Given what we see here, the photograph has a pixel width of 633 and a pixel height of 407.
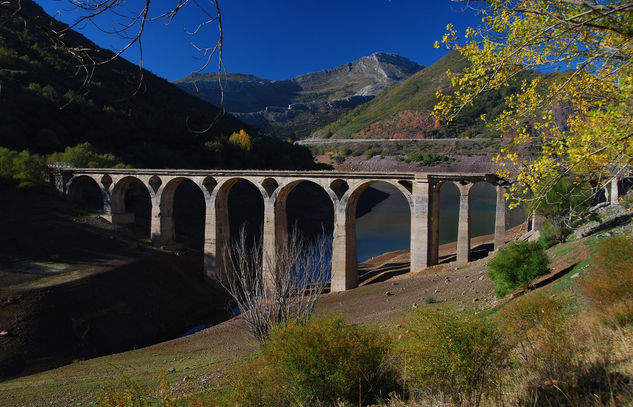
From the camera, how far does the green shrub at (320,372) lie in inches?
211

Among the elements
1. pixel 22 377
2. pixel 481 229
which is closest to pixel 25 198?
pixel 22 377

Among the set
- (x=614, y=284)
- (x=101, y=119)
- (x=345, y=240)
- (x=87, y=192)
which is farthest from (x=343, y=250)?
(x=101, y=119)

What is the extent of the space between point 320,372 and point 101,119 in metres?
51.1

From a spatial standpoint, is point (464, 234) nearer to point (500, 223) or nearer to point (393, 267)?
point (500, 223)

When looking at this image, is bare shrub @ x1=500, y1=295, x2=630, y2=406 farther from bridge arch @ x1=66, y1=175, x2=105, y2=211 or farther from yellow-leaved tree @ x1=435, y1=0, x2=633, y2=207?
bridge arch @ x1=66, y1=175, x2=105, y2=211

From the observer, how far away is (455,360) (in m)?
4.88

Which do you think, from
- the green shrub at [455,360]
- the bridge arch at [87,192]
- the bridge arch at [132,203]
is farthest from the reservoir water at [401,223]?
the green shrub at [455,360]

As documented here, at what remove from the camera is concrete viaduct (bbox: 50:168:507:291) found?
1959cm

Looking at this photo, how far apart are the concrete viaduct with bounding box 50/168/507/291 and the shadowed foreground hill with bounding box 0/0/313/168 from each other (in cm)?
1642

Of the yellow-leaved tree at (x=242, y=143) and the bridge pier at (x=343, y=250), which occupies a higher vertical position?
the yellow-leaved tree at (x=242, y=143)

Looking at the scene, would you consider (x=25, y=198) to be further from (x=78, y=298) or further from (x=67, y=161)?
(x=78, y=298)

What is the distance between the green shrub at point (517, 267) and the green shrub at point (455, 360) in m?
→ 8.20

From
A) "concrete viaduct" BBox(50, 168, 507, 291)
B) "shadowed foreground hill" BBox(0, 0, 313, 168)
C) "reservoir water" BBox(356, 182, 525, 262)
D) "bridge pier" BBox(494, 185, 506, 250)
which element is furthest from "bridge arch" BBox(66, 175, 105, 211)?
"bridge pier" BBox(494, 185, 506, 250)

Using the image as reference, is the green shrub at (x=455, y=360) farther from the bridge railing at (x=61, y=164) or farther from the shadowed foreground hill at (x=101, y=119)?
the shadowed foreground hill at (x=101, y=119)
